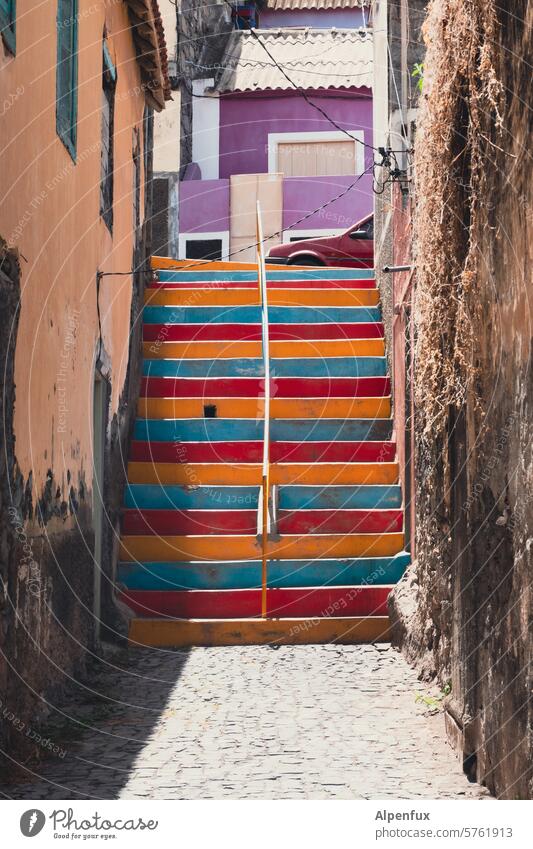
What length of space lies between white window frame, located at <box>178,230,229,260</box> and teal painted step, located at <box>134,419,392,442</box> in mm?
9009

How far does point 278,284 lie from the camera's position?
511 inches

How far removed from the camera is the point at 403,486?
974 centimetres

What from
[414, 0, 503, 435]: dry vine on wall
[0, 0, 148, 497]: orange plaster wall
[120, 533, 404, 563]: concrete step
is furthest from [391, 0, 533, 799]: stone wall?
[120, 533, 404, 563]: concrete step

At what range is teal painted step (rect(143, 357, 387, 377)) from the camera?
11492 millimetres

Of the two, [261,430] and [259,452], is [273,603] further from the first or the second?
[261,430]

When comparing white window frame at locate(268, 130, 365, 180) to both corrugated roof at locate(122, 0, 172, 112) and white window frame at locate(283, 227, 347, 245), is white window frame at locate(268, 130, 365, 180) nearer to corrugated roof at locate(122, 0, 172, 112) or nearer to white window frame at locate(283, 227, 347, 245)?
white window frame at locate(283, 227, 347, 245)

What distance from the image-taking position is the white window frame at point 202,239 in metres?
19.5

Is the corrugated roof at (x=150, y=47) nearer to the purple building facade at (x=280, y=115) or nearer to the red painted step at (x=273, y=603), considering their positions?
the red painted step at (x=273, y=603)

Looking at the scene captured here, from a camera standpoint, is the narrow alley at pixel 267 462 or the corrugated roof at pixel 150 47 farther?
the corrugated roof at pixel 150 47

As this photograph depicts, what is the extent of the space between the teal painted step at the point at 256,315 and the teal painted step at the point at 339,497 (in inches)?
112

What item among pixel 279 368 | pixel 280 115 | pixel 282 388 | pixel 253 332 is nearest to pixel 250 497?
pixel 282 388

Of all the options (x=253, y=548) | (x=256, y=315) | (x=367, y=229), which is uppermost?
(x=367, y=229)

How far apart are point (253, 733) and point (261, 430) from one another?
4.93m

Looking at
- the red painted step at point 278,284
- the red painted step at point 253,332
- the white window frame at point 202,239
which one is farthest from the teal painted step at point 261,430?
the white window frame at point 202,239
